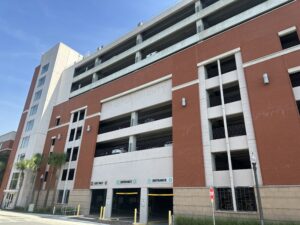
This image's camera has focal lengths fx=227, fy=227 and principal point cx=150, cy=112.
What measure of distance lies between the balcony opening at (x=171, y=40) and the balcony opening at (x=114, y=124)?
1013 centimetres

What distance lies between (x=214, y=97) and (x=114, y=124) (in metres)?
17.7

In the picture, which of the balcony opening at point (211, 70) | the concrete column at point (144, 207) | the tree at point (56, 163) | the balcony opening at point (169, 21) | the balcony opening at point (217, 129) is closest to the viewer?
the balcony opening at point (217, 129)

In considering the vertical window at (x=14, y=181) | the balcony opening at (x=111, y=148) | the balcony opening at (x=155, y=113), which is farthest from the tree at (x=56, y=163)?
the balcony opening at (x=155, y=113)

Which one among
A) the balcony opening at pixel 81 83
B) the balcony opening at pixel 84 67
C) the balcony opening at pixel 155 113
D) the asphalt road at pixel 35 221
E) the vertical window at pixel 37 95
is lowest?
the asphalt road at pixel 35 221

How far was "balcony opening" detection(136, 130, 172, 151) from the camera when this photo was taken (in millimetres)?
29167

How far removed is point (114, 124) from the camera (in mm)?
36406

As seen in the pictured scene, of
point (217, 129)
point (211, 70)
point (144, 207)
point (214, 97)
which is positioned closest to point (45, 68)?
point (211, 70)

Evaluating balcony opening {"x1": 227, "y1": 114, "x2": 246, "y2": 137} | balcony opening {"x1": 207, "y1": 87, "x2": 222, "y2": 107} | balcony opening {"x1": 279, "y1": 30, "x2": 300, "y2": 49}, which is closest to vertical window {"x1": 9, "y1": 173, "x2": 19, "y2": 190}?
balcony opening {"x1": 207, "y1": 87, "x2": 222, "y2": 107}

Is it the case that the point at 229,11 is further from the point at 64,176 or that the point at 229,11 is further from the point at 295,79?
the point at 64,176

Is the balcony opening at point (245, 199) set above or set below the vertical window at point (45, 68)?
below

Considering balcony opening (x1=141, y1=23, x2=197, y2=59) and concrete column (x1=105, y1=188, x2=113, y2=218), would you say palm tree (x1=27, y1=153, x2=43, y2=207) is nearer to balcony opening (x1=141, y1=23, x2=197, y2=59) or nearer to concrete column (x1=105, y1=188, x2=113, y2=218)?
concrete column (x1=105, y1=188, x2=113, y2=218)

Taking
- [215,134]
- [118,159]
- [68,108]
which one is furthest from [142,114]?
[68,108]

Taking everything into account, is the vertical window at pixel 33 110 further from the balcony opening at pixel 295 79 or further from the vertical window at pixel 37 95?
the balcony opening at pixel 295 79

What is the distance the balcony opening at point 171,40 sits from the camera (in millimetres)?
30727
